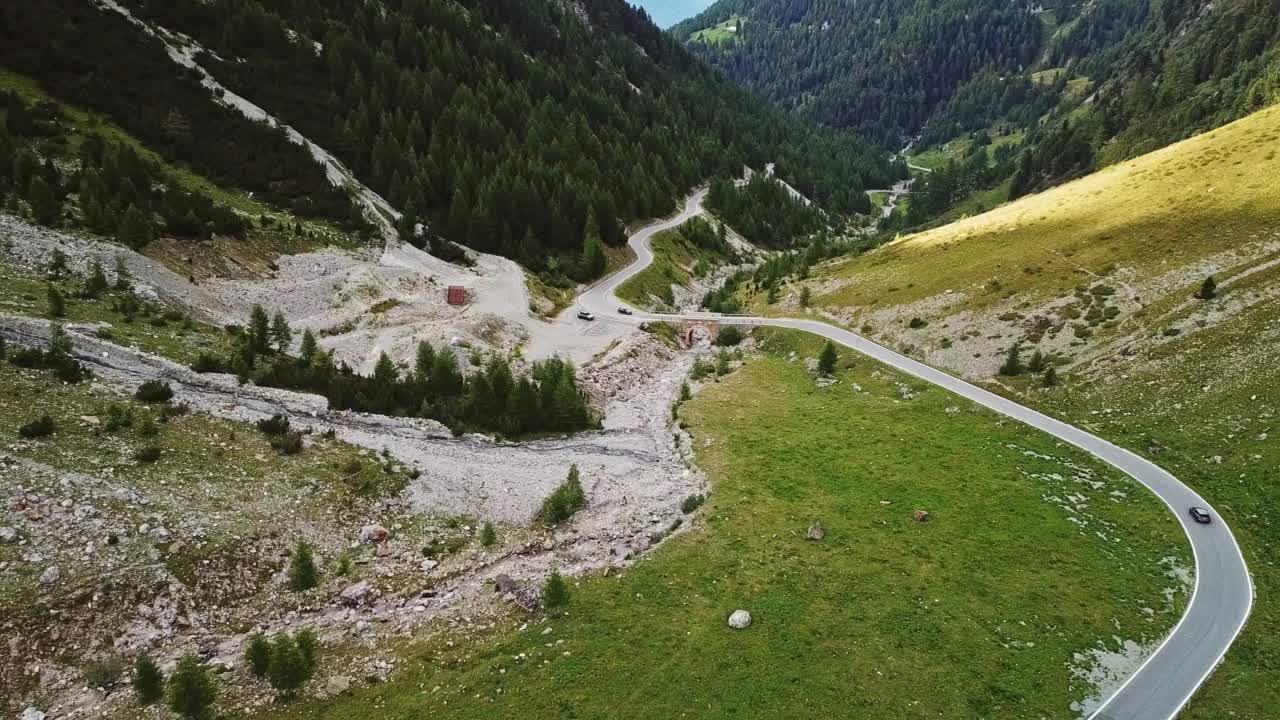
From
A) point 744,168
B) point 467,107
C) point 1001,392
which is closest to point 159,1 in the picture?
point 467,107

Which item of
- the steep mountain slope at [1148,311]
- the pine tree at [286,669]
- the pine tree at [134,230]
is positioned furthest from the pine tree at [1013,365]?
the pine tree at [134,230]

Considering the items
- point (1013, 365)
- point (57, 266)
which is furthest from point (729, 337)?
point (57, 266)

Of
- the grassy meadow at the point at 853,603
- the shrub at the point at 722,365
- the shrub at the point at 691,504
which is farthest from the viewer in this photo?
the shrub at the point at 722,365

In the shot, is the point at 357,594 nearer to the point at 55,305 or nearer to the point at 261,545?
the point at 261,545

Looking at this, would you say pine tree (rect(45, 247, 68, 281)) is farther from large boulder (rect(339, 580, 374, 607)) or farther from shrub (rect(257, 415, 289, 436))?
large boulder (rect(339, 580, 374, 607))

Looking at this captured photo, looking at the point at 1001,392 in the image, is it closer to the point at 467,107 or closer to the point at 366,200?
the point at 366,200

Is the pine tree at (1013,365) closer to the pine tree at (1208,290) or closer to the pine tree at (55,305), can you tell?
the pine tree at (1208,290)

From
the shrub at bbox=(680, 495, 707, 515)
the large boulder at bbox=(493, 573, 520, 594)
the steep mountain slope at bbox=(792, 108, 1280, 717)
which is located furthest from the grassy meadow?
the steep mountain slope at bbox=(792, 108, 1280, 717)
